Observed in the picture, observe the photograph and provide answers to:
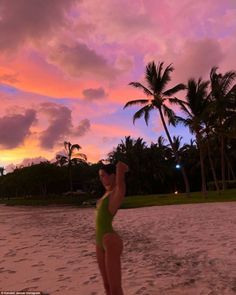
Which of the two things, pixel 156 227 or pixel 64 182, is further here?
pixel 64 182

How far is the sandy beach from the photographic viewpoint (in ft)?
20.5

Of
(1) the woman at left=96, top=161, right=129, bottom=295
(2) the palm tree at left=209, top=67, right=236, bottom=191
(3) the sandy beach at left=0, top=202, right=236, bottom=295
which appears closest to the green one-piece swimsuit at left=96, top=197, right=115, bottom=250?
(1) the woman at left=96, top=161, right=129, bottom=295

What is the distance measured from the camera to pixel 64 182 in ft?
241

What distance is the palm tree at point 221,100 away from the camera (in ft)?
104

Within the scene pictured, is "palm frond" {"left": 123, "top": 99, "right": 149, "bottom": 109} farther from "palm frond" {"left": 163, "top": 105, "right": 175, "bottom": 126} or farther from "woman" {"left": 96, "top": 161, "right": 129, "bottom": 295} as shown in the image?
"woman" {"left": 96, "top": 161, "right": 129, "bottom": 295}

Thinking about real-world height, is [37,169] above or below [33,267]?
above

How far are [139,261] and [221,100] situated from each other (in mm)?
25066

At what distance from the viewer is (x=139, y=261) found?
8117mm

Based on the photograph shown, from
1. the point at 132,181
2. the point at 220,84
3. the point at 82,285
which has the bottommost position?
the point at 82,285

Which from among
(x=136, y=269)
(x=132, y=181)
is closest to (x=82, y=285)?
(x=136, y=269)

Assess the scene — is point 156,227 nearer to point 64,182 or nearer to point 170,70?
point 170,70

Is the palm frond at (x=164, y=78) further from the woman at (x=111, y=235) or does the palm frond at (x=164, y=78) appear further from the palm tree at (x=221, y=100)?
the woman at (x=111, y=235)

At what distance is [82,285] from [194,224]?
7.46 meters

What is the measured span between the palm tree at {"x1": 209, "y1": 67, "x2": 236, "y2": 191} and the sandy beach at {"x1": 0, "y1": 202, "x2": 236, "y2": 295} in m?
19.2
